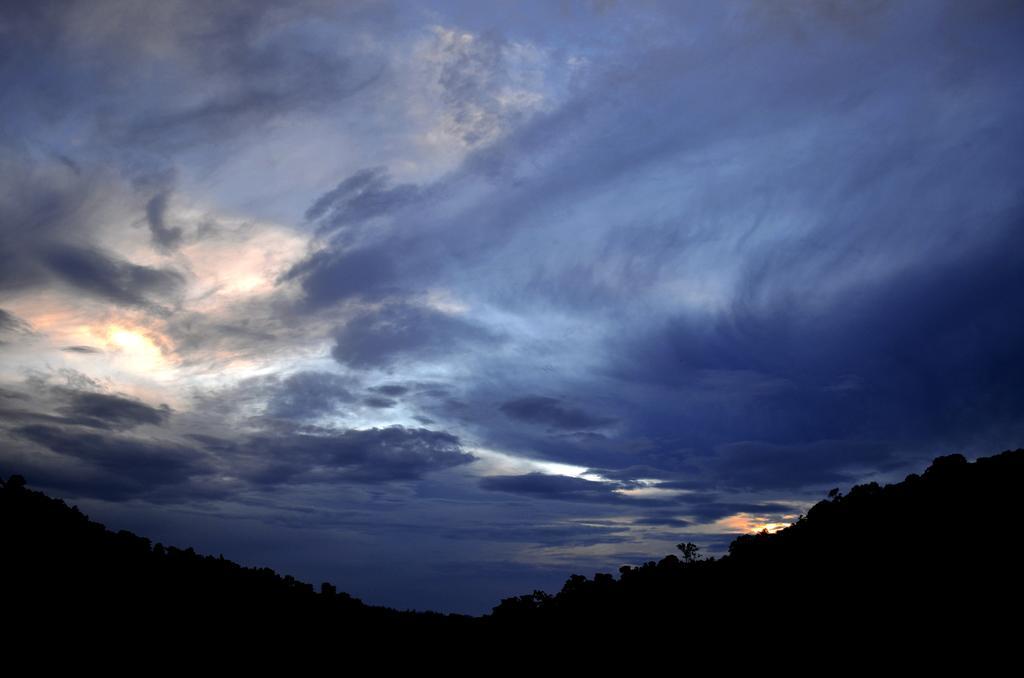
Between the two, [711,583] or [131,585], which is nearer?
[131,585]

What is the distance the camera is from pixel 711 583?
62.8 metres

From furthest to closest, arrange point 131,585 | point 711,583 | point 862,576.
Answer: point 711,583 < point 131,585 < point 862,576

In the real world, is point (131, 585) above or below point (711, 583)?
below

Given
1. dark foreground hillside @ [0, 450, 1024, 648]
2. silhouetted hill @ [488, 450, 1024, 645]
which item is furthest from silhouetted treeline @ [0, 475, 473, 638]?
silhouetted hill @ [488, 450, 1024, 645]

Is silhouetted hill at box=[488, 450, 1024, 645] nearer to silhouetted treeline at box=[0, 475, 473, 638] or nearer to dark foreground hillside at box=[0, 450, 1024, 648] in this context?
dark foreground hillside at box=[0, 450, 1024, 648]

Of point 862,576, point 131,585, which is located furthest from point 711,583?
point 131,585

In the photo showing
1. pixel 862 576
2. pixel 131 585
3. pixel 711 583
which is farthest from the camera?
pixel 711 583

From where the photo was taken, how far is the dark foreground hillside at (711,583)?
41219mm

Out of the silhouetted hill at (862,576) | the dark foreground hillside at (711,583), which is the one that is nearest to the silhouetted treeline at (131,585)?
the dark foreground hillside at (711,583)

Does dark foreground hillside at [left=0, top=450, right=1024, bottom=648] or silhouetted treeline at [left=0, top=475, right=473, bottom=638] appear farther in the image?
silhouetted treeline at [left=0, top=475, right=473, bottom=638]

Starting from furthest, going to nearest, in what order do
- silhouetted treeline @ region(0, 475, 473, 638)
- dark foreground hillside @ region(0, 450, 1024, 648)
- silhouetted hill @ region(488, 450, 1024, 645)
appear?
silhouetted treeline @ region(0, 475, 473, 638) < dark foreground hillside @ region(0, 450, 1024, 648) < silhouetted hill @ region(488, 450, 1024, 645)

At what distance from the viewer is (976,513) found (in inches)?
1865

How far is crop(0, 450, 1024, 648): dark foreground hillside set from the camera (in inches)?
1623

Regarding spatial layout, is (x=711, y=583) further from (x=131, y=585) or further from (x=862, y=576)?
(x=131, y=585)
